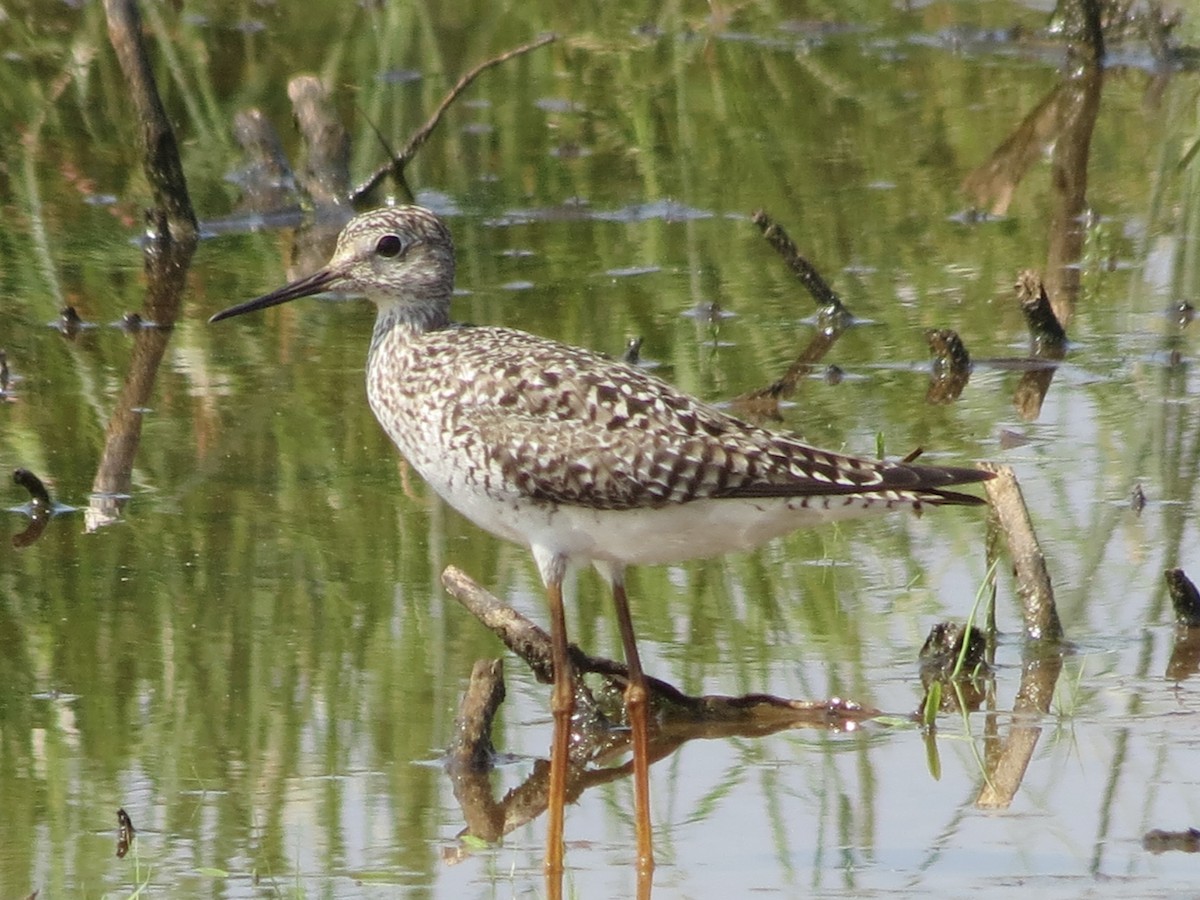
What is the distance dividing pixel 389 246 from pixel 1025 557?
2063 millimetres

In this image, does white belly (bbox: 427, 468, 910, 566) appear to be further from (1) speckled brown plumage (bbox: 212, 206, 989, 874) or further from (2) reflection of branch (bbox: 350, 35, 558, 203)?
(2) reflection of branch (bbox: 350, 35, 558, 203)

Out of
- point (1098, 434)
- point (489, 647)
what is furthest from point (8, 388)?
point (1098, 434)

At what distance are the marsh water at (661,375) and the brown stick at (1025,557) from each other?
0.08 m

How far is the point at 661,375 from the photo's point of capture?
9188 mm

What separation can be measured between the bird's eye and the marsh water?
1100 millimetres

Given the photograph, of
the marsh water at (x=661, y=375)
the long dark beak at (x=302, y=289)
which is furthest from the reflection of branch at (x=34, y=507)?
the long dark beak at (x=302, y=289)

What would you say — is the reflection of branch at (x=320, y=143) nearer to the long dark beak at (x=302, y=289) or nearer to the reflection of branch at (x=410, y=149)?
the reflection of branch at (x=410, y=149)

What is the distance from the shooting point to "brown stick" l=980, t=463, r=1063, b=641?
258 inches

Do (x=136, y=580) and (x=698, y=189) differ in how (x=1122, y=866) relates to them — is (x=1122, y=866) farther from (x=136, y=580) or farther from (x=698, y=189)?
Result: (x=698, y=189)

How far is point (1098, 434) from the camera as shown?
8453mm

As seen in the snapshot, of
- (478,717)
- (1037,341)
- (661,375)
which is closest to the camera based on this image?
(478,717)

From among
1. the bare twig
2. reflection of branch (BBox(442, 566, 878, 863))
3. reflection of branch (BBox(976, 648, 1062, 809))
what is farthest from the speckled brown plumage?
the bare twig

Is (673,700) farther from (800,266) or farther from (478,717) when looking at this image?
(800,266)

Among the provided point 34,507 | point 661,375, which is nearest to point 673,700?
point 34,507
